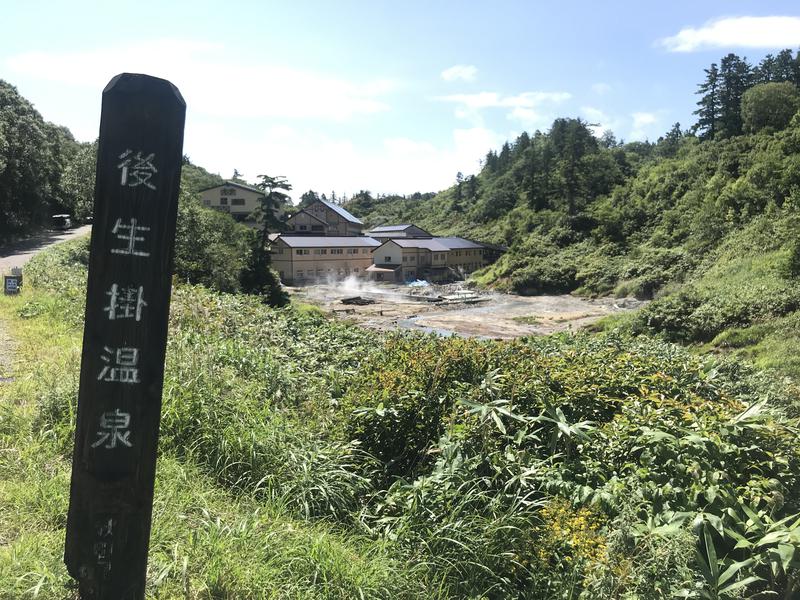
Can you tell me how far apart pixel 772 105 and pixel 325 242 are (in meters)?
40.2

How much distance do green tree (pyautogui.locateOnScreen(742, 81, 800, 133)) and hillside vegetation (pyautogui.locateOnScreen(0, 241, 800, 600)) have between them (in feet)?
164

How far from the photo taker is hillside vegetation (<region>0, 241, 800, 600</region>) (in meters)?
2.36

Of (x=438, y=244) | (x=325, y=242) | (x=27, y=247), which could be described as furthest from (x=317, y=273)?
(x=27, y=247)

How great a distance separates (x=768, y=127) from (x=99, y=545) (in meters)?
54.6

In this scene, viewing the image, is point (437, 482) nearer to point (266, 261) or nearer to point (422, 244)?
point (266, 261)

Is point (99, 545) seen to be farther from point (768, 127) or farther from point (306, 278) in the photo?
point (768, 127)

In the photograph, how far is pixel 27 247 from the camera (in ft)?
74.7

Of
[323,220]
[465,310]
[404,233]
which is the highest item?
[323,220]

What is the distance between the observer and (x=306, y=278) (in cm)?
4631

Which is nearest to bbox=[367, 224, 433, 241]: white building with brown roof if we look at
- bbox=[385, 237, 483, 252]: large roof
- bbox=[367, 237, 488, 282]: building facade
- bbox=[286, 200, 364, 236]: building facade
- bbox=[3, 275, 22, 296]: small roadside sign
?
bbox=[286, 200, 364, 236]: building facade

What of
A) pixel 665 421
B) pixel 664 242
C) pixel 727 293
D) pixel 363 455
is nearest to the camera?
pixel 665 421

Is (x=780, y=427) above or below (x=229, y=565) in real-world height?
→ above

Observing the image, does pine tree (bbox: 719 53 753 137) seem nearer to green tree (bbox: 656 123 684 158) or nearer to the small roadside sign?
green tree (bbox: 656 123 684 158)

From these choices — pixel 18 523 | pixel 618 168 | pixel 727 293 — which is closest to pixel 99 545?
pixel 18 523
